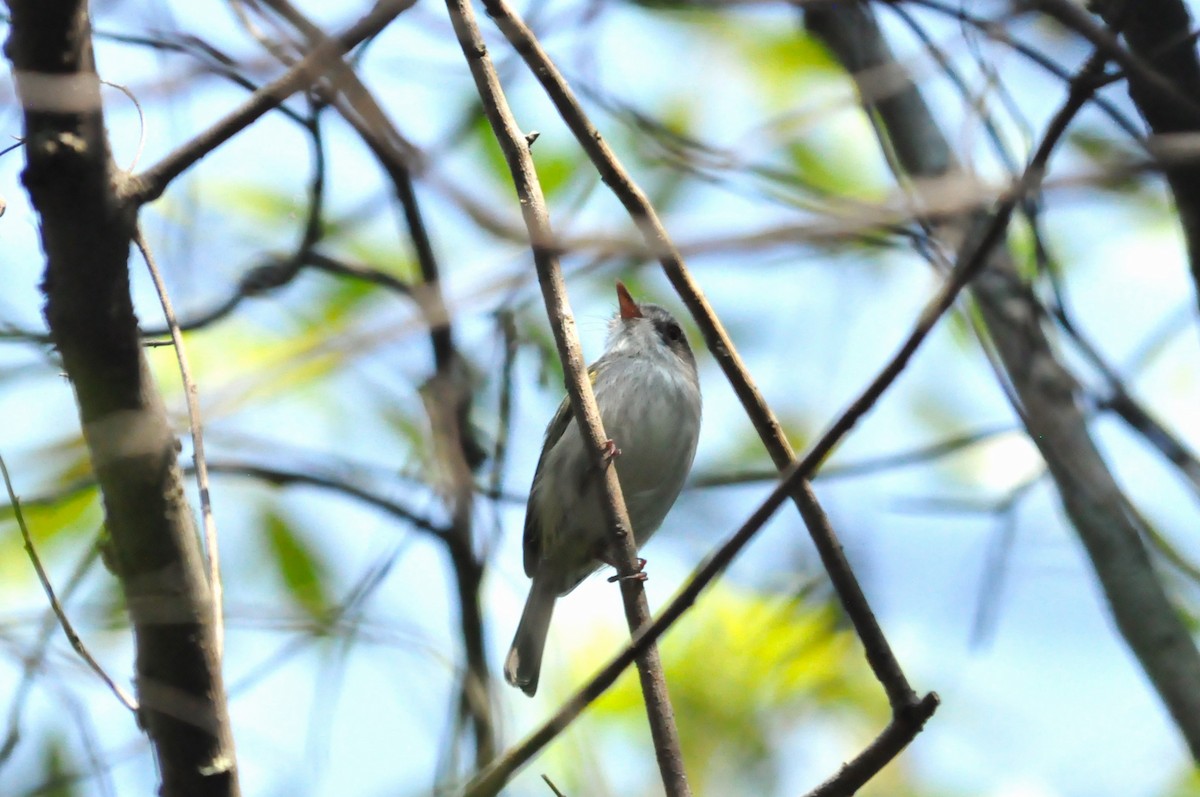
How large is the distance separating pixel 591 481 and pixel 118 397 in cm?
282

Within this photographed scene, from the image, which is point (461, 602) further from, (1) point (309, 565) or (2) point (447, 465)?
Answer: (2) point (447, 465)

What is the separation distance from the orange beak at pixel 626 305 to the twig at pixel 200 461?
323 cm

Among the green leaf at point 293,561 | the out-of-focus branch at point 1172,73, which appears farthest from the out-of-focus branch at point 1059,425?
the green leaf at point 293,561

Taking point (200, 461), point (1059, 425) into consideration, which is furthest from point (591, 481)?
point (200, 461)

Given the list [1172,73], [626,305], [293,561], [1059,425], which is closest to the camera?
[1172,73]

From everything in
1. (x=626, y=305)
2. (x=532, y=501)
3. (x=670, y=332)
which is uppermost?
(x=626, y=305)

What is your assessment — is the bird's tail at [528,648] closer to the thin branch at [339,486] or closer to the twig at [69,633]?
the thin branch at [339,486]

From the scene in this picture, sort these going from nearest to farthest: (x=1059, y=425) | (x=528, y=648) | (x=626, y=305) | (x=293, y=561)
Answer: (x=1059, y=425), (x=293, y=561), (x=528, y=648), (x=626, y=305)

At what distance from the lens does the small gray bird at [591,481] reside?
506cm

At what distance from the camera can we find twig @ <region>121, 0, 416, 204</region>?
213 centimetres

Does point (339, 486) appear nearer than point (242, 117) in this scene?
No

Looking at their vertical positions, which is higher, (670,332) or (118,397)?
(670,332)

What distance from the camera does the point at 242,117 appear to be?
2271 millimetres

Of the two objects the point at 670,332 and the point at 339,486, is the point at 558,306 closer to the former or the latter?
the point at 339,486
